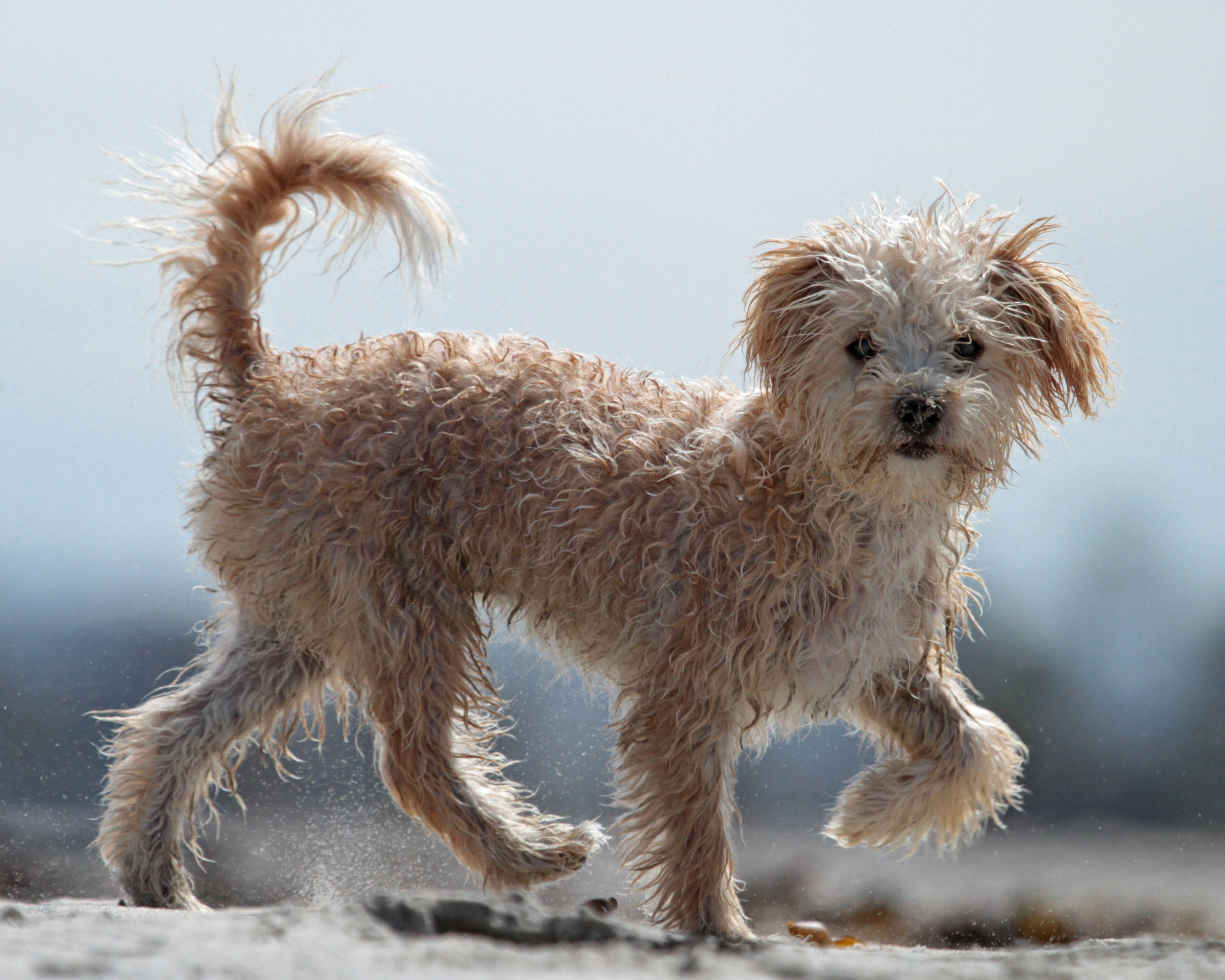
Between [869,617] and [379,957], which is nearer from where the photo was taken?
[379,957]

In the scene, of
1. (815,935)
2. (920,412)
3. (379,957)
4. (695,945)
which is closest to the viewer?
(379,957)

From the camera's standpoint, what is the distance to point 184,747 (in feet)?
17.9

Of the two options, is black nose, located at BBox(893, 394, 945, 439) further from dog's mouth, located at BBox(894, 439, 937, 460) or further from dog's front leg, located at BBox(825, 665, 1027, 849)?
dog's front leg, located at BBox(825, 665, 1027, 849)

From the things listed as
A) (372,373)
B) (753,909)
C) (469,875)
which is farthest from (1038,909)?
(372,373)

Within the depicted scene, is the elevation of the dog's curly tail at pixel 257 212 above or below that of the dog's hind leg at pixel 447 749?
above

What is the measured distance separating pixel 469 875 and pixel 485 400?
89.6 inches

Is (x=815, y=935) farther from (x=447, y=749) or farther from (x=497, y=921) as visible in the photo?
(x=497, y=921)

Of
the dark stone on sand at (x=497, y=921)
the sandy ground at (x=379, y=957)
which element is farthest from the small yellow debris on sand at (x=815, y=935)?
the dark stone on sand at (x=497, y=921)

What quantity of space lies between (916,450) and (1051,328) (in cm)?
86

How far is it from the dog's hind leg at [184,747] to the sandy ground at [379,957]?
1.97 m

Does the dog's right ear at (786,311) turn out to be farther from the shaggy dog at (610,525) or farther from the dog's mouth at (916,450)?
the dog's mouth at (916,450)

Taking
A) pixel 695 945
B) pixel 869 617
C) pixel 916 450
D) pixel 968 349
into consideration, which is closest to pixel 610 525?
pixel 869 617

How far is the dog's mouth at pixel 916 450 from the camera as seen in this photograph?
3.87 meters

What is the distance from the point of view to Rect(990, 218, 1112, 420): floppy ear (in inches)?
168
